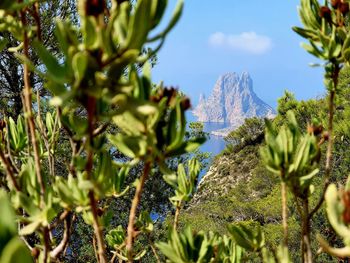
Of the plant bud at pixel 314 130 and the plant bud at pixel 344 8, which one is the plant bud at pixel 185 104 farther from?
the plant bud at pixel 344 8

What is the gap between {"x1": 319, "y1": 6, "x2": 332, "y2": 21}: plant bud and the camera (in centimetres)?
141

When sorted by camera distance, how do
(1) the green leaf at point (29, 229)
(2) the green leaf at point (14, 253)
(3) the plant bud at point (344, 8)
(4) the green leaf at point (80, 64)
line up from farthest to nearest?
(3) the plant bud at point (344, 8) < (1) the green leaf at point (29, 229) < (4) the green leaf at point (80, 64) < (2) the green leaf at point (14, 253)

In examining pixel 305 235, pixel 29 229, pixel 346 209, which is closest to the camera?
pixel 346 209

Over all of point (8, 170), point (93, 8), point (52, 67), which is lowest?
point (8, 170)

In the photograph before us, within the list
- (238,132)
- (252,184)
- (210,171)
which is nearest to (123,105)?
(252,184)

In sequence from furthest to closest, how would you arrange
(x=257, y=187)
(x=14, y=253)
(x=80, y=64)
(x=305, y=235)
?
(x=257, y=187) → (x=305, y=235) → (x=80, y=64) → (x=14, y=253)

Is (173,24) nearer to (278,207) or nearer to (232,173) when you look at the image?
(278,207)

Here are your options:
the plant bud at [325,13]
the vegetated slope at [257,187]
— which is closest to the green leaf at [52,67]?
the plant bud at [325,13]

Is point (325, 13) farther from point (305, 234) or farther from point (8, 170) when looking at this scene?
point (8, 170)

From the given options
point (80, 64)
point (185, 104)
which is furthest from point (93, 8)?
point (185, 104)

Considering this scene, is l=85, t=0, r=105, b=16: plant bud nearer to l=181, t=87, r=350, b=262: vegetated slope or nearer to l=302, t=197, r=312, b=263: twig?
l=302, t=197, r=312, b=263: twig

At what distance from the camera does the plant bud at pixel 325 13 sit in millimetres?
1409

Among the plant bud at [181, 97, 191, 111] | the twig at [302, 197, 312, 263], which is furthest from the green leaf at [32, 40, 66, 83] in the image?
the twig at [302, 197, 312, 263]

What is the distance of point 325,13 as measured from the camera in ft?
4.67
